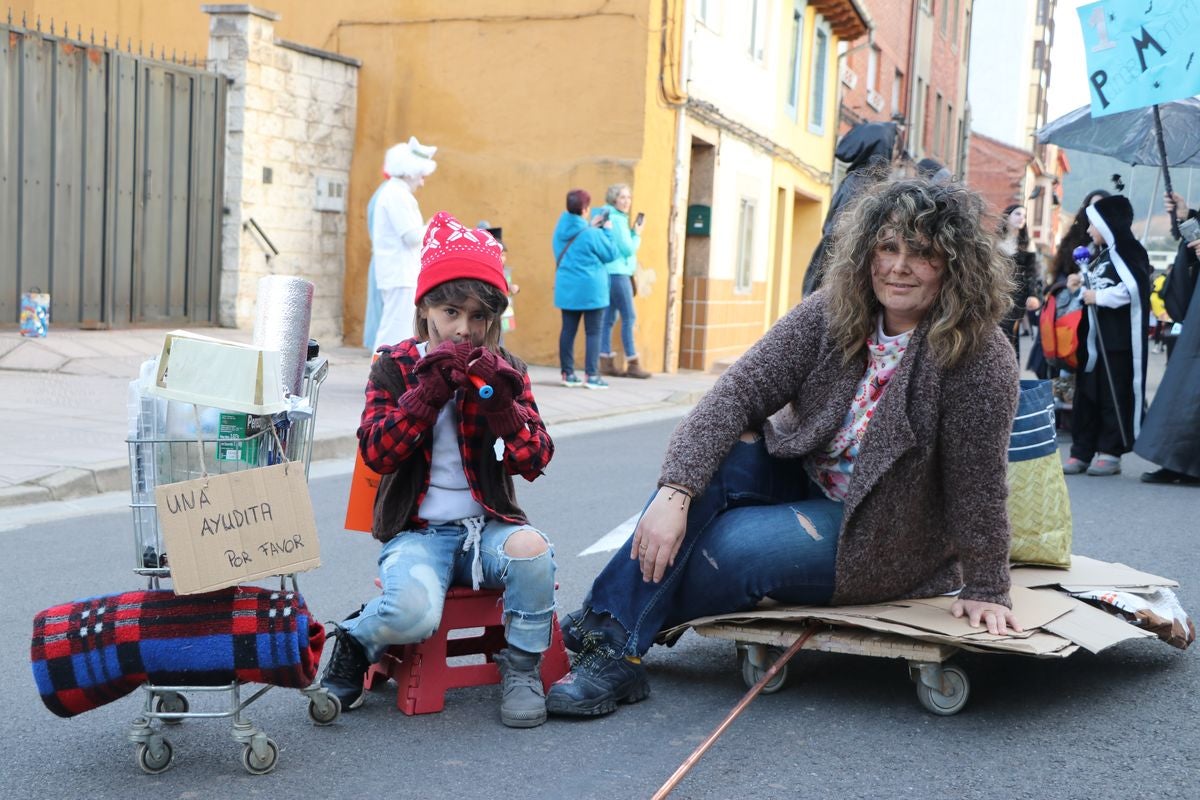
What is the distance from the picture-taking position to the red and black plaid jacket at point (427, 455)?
350cm

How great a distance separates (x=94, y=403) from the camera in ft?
31.1

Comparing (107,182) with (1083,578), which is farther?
(107,182)

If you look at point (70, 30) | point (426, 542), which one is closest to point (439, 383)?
point (426, 542)

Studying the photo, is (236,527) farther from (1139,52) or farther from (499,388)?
(1139,52)

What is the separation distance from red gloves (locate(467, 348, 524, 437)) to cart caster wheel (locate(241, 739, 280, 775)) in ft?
3.05

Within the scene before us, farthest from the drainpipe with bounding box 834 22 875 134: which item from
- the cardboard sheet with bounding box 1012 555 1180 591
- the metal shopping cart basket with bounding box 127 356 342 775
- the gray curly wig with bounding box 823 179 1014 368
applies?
the metal shopping cart basket with bounding box 127 356 342 775

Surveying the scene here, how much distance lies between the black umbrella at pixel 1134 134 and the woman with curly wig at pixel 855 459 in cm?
758

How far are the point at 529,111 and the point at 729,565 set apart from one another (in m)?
12.1

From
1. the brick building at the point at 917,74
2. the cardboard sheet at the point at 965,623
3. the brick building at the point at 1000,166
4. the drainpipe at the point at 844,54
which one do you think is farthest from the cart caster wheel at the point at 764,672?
the brick building at the point at 1000,166

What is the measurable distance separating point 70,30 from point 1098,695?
1625 centimetres

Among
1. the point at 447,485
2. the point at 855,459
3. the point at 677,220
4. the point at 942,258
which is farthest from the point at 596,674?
the point at 677,220

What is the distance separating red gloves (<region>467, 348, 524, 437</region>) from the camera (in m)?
3.36

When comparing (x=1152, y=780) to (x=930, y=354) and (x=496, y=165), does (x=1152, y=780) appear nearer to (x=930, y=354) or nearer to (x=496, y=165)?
(x=930, y=354)

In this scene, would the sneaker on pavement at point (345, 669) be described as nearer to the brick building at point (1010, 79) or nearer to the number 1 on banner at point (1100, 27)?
the number 1 on banner at point (1100, 27)
